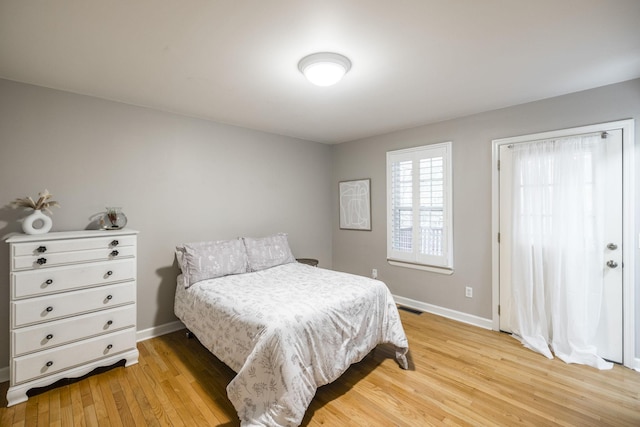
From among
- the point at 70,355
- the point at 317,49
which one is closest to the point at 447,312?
the point at 317,49

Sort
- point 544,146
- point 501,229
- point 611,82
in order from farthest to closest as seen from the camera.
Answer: point 501,229 → point 544,146 → point 611,82

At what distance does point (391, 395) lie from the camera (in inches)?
81.2

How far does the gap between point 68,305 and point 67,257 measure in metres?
0.38

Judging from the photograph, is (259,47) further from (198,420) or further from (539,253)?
(539,253)

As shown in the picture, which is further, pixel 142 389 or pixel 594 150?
pixel 594 150

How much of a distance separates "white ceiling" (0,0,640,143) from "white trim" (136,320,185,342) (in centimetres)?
239

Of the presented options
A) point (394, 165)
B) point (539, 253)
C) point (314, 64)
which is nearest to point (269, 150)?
point (394, 165)

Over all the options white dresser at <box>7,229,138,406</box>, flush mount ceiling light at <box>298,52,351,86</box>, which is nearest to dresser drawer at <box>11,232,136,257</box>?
white dresser at <box>7,229,138,406</box>

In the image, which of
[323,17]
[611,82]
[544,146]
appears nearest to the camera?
[323,17]

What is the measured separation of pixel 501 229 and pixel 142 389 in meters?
3.68

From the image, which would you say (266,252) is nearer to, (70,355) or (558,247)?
(70,355)

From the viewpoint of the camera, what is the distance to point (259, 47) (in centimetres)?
185

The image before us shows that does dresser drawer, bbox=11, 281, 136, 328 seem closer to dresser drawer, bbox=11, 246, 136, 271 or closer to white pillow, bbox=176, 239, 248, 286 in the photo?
dresser drawer, bbox=11, 246, 136, 271

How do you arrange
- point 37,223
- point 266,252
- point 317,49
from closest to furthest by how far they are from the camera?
point 317,49
point 37,223
point 266,252
